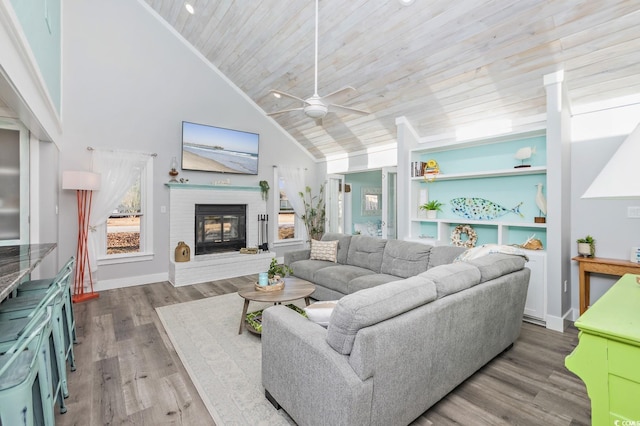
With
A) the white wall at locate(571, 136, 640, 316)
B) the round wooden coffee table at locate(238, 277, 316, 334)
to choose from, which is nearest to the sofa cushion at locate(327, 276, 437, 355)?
the round wooden coffee table at locate(238, 277, 316, 334)

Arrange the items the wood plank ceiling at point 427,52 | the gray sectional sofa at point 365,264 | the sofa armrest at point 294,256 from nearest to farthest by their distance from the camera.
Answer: the wood plank ceiling at point 427,52, the gray sectional sofa at point 365,264, the sofa armrest at point 294,256

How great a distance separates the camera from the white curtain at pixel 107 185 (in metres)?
4.58

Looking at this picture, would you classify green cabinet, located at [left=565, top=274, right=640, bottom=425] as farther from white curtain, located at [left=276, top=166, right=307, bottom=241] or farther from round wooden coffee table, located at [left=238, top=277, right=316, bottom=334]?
white curtain, located at [left=276, top=166, right=307, bottom=241]

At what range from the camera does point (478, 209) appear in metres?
4.50

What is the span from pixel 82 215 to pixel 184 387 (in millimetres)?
3428

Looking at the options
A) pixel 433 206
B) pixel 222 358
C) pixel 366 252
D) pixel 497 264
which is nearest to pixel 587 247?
pixel 497 264

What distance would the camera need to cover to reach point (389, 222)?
606 centimetres

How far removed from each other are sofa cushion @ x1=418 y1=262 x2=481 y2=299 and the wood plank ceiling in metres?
2.39

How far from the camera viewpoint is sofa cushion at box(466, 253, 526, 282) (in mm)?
2358

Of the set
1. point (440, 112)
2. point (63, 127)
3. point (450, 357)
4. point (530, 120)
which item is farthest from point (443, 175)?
point (63, 127)

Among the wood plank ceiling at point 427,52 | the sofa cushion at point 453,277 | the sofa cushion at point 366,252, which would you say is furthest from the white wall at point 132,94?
the sofa cushion at point 453,277

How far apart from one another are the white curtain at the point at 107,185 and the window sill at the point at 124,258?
0.55ft

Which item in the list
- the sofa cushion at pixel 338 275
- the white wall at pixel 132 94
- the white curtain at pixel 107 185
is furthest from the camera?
the white curtain at pixel 107 185

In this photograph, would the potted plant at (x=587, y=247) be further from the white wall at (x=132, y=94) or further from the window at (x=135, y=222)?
the window at (x=135, y=222)
